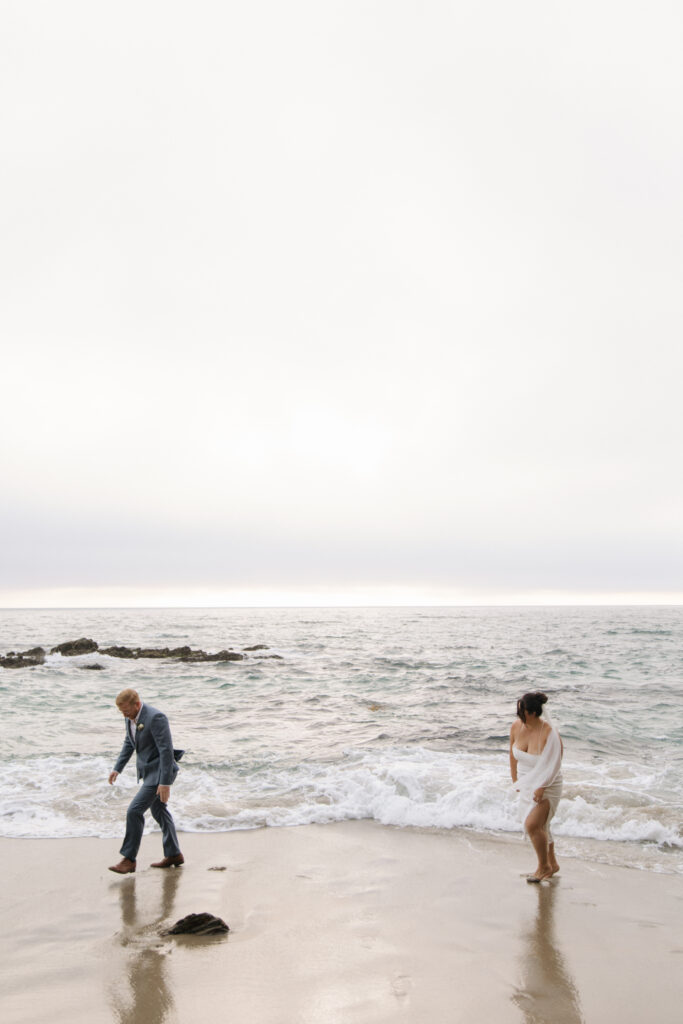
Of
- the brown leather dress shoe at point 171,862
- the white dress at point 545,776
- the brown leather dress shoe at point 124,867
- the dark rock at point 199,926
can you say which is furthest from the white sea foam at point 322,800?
the dark rock at point 199,926

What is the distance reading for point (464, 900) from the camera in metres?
5.79

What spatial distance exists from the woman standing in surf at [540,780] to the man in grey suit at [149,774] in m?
3.54

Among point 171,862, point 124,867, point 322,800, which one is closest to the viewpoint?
point 124,867

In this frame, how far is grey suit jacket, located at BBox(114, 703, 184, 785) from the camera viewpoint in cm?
655

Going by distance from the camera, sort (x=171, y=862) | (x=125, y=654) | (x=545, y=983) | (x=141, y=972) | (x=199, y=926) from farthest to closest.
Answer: (x=125, y=654), (x=171, y=862), (x=199, y=926), (x=141, y=972), (x=545, y=983)

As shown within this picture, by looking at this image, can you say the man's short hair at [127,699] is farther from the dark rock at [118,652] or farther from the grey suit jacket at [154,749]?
the dark rock at [118,652]

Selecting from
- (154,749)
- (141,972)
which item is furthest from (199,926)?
(154,749)

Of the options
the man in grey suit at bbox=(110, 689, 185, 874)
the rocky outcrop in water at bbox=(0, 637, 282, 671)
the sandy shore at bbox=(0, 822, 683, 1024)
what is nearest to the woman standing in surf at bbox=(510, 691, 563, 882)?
the sandy shore at bbox=(0, 822, 683, 1024)

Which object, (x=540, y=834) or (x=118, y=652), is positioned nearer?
(x=540, y=834)

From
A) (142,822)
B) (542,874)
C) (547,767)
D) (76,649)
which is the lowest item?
(76,649)

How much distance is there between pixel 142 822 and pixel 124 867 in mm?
414

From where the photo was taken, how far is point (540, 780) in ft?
20.5

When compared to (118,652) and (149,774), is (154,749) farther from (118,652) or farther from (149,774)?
(118,652)

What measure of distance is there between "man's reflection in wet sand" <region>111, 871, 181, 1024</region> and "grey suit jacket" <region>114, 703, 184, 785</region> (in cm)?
106
